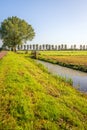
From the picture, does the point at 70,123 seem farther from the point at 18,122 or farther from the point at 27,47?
the point at 27,47

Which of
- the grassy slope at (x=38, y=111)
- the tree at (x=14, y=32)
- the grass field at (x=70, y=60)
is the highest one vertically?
the tree at (x=14, y=32)

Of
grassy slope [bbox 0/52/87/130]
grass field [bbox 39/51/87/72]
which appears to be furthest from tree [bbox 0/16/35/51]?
grassy slope [bbox 0/52/87/130]

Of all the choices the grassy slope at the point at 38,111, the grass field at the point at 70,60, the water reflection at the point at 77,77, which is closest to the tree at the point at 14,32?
the grass field at the point at 70,60

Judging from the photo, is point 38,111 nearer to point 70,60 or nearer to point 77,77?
point 77,77

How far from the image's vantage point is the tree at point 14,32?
317 feet

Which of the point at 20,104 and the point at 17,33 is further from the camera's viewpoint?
the point at 17,33

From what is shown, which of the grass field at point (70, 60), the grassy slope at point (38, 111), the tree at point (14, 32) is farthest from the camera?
the tree at point (14, 32)

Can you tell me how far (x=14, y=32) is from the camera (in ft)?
315

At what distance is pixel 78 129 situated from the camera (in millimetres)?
9047

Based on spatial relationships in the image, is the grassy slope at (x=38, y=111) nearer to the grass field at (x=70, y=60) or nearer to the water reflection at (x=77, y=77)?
the water reflection at (x=77, y=77)

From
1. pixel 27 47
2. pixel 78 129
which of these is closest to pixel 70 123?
pixel 78 129

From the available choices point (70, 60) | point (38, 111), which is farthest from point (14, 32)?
point (38, 111)

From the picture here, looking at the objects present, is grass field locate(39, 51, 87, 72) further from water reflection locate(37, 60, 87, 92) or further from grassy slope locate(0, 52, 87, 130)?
grassy slope locate(0, 52, 87, 130)

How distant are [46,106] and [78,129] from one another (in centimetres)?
213
